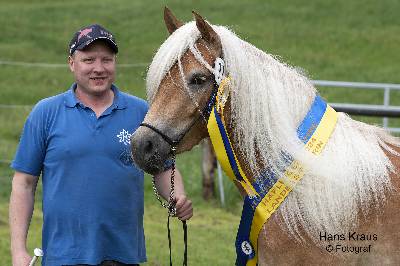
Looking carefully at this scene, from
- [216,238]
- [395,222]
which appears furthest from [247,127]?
[216,238]

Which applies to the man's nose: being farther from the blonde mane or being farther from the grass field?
the grass field

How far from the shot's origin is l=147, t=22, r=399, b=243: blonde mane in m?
3.70

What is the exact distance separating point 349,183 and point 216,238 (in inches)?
174

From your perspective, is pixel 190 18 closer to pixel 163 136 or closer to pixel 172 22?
pixel 172 22

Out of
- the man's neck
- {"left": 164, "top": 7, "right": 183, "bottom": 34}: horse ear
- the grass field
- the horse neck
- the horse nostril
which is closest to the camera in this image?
the horse nostril

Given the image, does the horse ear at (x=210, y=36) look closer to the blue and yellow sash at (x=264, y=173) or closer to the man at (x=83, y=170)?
the blue and yellow sash at (x=264, y=173)

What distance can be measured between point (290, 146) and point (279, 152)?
2.3 inches

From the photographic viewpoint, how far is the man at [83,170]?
160 inches

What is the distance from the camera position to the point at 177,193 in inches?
168

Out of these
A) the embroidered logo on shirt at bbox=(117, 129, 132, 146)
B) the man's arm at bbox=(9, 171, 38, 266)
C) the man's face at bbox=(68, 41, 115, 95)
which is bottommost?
the man's arm at bbox=(9, 171, 38, 266)

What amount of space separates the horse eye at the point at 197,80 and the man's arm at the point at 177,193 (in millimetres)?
721

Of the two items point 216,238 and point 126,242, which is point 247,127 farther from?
point 216,238

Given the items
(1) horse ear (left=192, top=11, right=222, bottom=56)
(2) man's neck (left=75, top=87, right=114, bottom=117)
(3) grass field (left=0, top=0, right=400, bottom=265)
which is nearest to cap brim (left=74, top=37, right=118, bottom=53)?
(2) man's neck (left=75, top=87, right=114, bottom=117)

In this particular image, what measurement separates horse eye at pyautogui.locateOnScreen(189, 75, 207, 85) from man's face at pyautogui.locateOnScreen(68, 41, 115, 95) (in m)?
0.58
